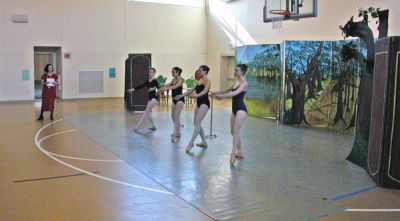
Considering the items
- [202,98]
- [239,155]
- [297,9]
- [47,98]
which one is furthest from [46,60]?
[239,155]

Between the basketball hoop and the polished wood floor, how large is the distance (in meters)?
8.91

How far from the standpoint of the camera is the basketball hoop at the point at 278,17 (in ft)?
50.7

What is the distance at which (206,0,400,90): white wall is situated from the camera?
45.9 feet

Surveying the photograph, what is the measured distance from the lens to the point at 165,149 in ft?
29.7

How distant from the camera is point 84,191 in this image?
614cm

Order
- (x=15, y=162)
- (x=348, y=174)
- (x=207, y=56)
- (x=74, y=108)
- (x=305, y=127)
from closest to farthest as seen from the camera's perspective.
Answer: (x=348, y=174) < (x=15, y=162) < (x=305, y=127) < (x=74, y=108) < (x=207, y=56)

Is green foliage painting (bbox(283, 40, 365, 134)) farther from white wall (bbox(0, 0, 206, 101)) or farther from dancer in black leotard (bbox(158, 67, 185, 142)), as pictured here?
white wall (bbox(0, 0, 206, 101))

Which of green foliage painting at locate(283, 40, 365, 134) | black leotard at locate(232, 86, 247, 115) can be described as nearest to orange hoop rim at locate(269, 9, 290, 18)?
green foliage painting at locate(283, 40, 365, 134)

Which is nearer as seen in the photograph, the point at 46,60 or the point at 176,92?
the point at 176,92

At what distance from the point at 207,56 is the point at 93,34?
20.5ft

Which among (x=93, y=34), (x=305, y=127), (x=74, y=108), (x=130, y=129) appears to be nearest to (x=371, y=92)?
(x=305, y=127)

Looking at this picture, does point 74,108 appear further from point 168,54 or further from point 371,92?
point 371,92

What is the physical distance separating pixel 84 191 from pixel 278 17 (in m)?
12.6

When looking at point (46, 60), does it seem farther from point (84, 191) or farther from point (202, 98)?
point (84, 191)
